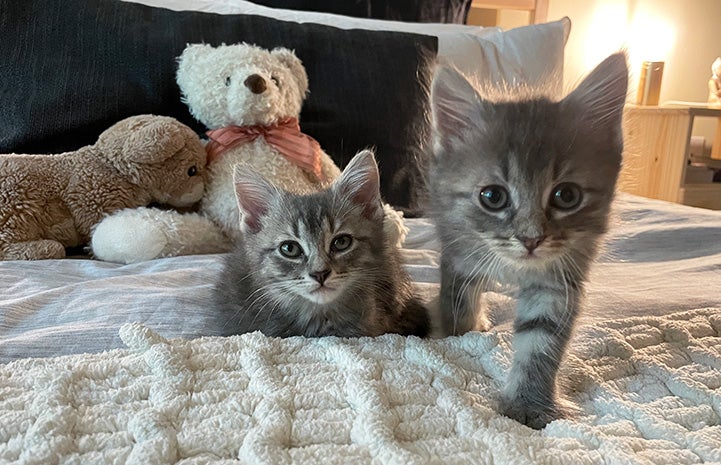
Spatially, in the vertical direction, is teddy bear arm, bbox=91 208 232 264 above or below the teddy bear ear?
below

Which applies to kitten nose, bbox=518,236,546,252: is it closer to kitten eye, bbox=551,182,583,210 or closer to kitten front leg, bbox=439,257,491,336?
kitten eye, bbox=551,182,583,210

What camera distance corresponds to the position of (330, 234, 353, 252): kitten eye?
3.20ft

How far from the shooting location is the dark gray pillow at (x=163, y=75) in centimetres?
134

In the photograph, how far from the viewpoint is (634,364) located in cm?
87

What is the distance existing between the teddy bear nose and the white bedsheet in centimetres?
41

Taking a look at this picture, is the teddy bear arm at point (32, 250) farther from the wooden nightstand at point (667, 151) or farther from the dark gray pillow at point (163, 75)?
the wooden nightstand at point (667, 151)

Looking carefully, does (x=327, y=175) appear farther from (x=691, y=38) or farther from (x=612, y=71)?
(x=691, y=38)

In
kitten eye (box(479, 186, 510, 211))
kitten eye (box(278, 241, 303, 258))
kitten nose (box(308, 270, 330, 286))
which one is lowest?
kitten nose (box(308, 270, 330, 286))

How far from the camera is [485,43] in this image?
1812 millimetres

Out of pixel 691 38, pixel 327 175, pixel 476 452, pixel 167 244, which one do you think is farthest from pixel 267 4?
pixel 691 38

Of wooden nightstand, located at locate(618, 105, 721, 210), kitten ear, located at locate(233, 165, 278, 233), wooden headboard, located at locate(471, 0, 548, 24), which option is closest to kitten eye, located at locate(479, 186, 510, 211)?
kitten ear, located at locate(233, 165, 278, 233)

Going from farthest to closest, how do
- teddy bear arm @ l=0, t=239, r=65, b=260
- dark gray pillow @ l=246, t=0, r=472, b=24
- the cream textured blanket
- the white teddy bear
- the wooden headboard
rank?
the wooden headboard → dark gray pillow @ l=246, t=0, r=472, b=24 → the white teddy bear → teddy bear arm @ l=0, t=239, r=65, b=260 → the cream textured blanket

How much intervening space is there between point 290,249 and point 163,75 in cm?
70

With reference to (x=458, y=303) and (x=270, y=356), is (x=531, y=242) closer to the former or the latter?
(x=458, y=303)
